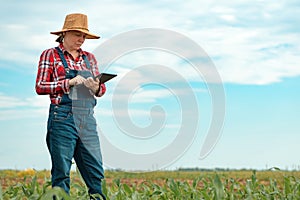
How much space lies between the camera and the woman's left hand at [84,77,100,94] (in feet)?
12.6

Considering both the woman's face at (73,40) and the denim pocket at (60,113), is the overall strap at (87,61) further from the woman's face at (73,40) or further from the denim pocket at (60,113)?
the denim pocket at (60,113)

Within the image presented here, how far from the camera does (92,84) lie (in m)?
3.86

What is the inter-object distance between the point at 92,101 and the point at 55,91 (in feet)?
1.02

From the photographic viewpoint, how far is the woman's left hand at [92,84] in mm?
3844

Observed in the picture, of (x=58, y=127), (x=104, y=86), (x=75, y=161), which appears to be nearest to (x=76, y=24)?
(x=104, y=86)

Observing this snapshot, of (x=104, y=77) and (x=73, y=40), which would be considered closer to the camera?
(x=104, y=77)

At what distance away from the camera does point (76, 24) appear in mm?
4035

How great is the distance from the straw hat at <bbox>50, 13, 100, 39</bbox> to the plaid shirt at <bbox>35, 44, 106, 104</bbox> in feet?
0.48

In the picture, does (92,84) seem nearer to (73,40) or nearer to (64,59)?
(64,59)

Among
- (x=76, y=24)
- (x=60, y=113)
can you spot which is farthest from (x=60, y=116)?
(x=76, y=24)

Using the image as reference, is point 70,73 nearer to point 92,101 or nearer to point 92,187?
point 92,101

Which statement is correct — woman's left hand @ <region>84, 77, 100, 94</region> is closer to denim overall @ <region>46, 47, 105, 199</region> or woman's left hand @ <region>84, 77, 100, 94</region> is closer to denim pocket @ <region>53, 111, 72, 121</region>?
denim overall @ <region>46, 47, 105, 199</region>

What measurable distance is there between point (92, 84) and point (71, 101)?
0.63 feet

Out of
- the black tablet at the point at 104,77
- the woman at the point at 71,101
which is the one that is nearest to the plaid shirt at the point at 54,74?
the woman at the point at 71,101
